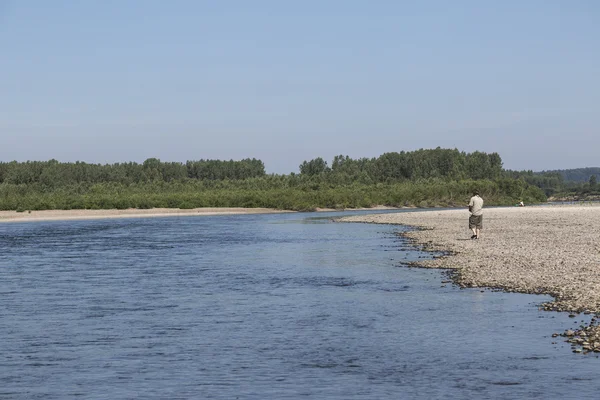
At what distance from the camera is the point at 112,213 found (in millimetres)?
125688

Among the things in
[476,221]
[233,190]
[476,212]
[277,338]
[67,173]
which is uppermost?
[67,173]

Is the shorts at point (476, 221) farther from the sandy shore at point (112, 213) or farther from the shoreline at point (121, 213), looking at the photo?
the sandy shore at point (112, 213)

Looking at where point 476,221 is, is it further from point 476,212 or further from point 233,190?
point 233,190

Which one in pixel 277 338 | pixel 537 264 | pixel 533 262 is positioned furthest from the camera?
pixel 533 262

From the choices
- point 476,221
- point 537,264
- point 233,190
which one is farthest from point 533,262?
point 233,190

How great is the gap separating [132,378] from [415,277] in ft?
56.6

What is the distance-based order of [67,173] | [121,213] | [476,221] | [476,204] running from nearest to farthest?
[476,204], [476,221], [121,213], [67,173]

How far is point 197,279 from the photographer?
32.4 metres

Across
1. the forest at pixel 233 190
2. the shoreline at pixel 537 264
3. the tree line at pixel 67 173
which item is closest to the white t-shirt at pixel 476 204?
the shoreline at pixel 537 264

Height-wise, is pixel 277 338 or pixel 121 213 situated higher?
pixel 121 213

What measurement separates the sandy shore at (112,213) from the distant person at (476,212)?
3119 inches

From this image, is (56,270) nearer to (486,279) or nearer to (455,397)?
(486,279)

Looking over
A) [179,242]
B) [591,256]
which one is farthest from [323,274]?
[179,242]

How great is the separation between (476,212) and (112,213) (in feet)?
296
